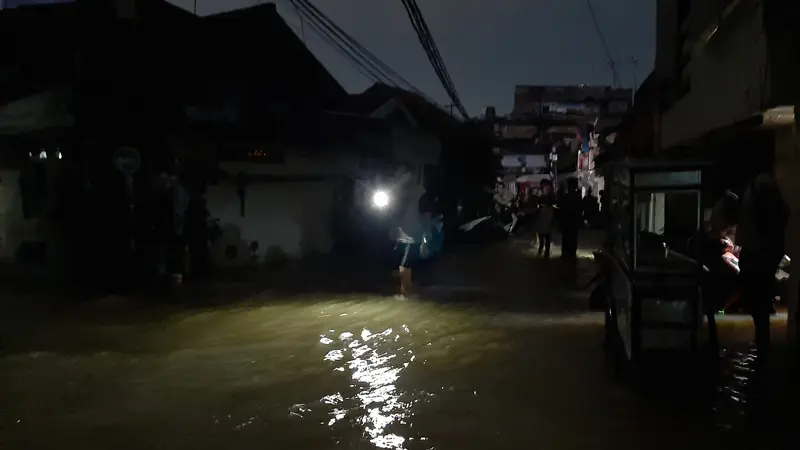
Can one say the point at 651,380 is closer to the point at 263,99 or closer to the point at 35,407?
the point at 35,407

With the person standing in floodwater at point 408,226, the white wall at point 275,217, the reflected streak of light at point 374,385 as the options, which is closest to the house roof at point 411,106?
the white wall at point 275,217

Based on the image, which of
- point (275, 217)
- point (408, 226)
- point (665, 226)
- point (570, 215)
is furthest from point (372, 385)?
point (570, 215)

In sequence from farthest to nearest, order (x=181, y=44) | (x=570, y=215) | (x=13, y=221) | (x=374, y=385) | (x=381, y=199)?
(x=381, y=199) → (x=570, y=215) → (x=181, y=44) → (x=13, y=221) → (x=374, y=385)

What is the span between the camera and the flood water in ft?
19.2

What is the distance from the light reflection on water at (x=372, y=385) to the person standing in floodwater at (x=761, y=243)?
3.99 metres

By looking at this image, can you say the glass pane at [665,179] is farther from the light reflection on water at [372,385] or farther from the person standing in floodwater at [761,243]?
the light reflection on water at [372,385]

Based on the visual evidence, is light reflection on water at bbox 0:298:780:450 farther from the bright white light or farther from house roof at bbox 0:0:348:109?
the bright white light

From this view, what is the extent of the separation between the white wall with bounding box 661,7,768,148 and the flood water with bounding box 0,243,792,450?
3595 mm

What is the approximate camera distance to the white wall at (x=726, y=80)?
26.5ft

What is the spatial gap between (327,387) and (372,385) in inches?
18.8

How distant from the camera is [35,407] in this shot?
6684 millimetres

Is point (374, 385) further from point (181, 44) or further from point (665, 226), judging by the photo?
point (181, 44)

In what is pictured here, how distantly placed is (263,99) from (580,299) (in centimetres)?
1031

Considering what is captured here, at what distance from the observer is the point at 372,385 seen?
7.35 m
